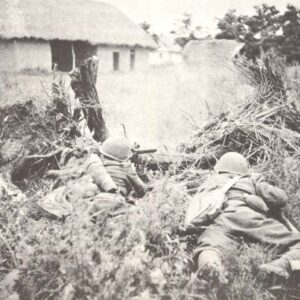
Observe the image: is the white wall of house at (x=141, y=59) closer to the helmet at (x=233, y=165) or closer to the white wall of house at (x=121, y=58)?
the white wall of house at (x=121, y=58)

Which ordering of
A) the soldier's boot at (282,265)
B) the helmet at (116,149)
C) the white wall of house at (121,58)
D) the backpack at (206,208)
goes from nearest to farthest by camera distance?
the soldier's boot at (282,265)
the backpack at (206,208)
the helmet at (116,149)
the white wall of house at (121,58)

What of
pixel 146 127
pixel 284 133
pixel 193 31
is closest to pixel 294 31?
pixel 146 127

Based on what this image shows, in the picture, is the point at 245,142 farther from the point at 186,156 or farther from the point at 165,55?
the point at 165,55

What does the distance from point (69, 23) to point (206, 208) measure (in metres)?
21.7

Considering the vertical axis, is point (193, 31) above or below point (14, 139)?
below

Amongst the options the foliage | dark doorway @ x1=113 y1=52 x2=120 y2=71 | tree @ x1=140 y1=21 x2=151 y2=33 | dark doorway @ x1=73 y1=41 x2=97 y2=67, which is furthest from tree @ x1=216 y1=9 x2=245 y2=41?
tree @ x1=140 y1=21 x2=151 y2=33

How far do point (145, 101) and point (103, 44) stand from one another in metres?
13.0

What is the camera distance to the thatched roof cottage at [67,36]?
66.5 ft

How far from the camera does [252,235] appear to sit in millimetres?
3623

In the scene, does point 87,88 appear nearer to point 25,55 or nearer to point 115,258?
point 115,258

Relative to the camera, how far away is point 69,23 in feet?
76.7

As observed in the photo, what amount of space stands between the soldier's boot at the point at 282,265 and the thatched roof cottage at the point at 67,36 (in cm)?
1692

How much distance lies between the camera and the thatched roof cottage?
2027 cm

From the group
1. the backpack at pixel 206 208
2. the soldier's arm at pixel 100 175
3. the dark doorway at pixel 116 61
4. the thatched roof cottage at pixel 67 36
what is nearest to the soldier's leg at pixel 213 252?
the backpack at pixel 206 208
